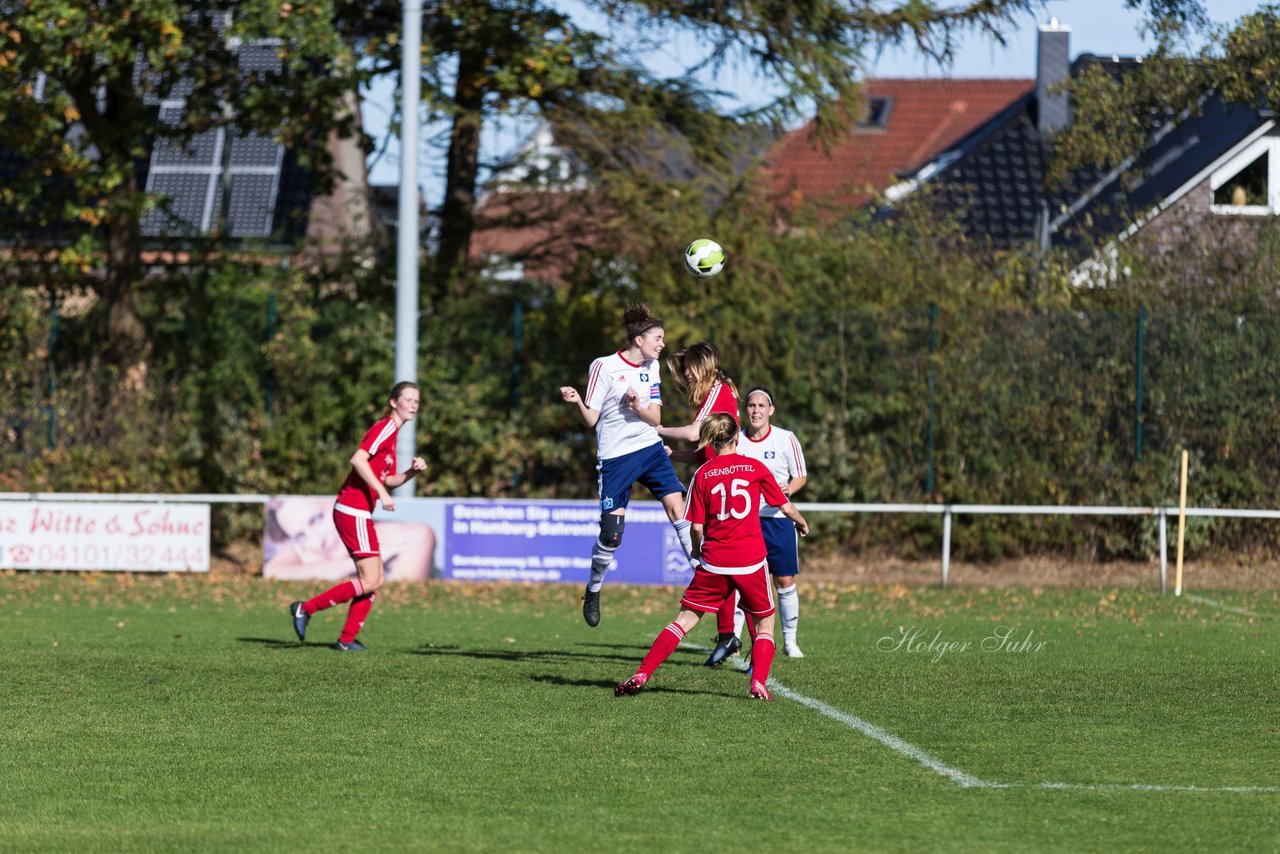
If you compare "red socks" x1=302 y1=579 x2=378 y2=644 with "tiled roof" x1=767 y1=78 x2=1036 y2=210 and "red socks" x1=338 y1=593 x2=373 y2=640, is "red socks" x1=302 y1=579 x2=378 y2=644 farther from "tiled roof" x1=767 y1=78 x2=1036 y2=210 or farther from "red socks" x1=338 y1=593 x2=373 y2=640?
"tiled roof" x1=767 y1=78 x2=1036 y2=210

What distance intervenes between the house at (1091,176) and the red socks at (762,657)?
513 inches

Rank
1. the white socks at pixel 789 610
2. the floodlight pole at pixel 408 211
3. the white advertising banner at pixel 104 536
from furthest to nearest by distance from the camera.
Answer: the floodlight pole at pixel 408 211 < the white advertising banner at pixel 104 536 < the white socks at pixel 789 610

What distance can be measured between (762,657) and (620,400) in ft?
7.59

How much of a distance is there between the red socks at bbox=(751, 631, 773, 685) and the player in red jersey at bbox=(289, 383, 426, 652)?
3007 mm

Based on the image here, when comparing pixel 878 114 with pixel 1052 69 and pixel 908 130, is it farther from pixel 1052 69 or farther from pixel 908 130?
pixel 1052 69

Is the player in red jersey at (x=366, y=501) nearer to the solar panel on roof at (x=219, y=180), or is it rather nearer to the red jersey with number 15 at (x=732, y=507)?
the red jersey with number 15 at (x=732, y=507)

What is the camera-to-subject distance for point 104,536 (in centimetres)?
1759

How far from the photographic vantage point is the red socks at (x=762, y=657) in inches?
360

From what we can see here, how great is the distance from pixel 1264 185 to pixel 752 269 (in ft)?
41.5

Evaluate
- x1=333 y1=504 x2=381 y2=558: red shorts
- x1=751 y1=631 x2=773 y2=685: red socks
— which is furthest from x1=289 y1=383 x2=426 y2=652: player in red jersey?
x1=751 y1=631 x2=773 y2=685: red socks

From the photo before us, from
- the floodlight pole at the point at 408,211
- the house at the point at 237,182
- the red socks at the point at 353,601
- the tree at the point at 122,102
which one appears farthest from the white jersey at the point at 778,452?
the house at the point at 237,182

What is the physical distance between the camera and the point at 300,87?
63.7 ft

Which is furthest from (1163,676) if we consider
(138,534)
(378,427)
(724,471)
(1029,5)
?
(1029,5)

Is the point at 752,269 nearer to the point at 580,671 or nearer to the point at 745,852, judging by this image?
the point at 580,671
